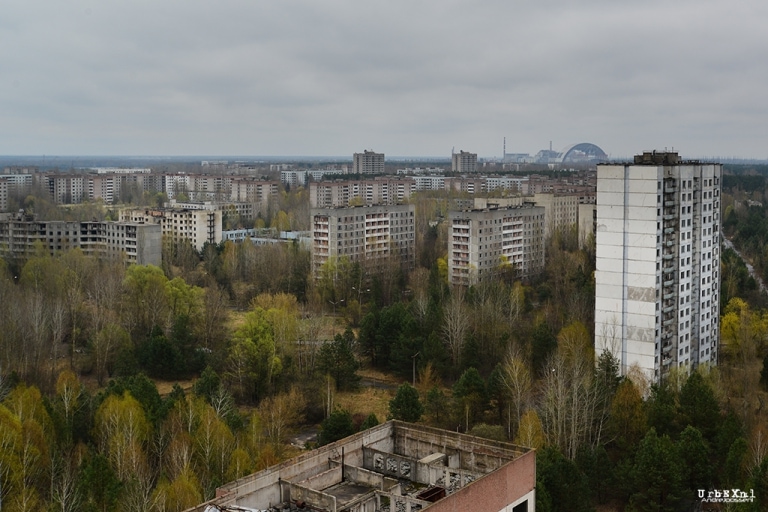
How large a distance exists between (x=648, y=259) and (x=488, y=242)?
64.5 ft

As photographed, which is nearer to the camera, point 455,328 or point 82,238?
point 455,328

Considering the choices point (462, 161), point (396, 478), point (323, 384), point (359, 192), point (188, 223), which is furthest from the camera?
point (462, 161)

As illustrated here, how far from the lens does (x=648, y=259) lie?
77.7ft

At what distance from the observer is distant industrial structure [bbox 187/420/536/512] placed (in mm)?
10180

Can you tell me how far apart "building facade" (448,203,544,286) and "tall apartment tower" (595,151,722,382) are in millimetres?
17391

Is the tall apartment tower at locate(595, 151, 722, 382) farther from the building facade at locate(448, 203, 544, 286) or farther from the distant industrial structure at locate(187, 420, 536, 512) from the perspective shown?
the building facade at locate(448, 203, 544, 286)

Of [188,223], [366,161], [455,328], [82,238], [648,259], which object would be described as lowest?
[455,328]

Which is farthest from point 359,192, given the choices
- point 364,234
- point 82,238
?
point 82,238

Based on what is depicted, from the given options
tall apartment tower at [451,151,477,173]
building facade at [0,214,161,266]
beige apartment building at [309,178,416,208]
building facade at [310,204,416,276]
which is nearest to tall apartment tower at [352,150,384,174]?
tall apartment tower at [451,151,477,173]

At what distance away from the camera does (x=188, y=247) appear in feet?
156

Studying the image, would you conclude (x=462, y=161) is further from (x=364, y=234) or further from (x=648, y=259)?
(x=648, y=259)

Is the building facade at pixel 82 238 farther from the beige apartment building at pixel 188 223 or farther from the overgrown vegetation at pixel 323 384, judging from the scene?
the beige apartment building at pixel 188 223

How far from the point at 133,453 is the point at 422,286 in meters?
23.4

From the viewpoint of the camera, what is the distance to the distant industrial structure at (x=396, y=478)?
1018cm
